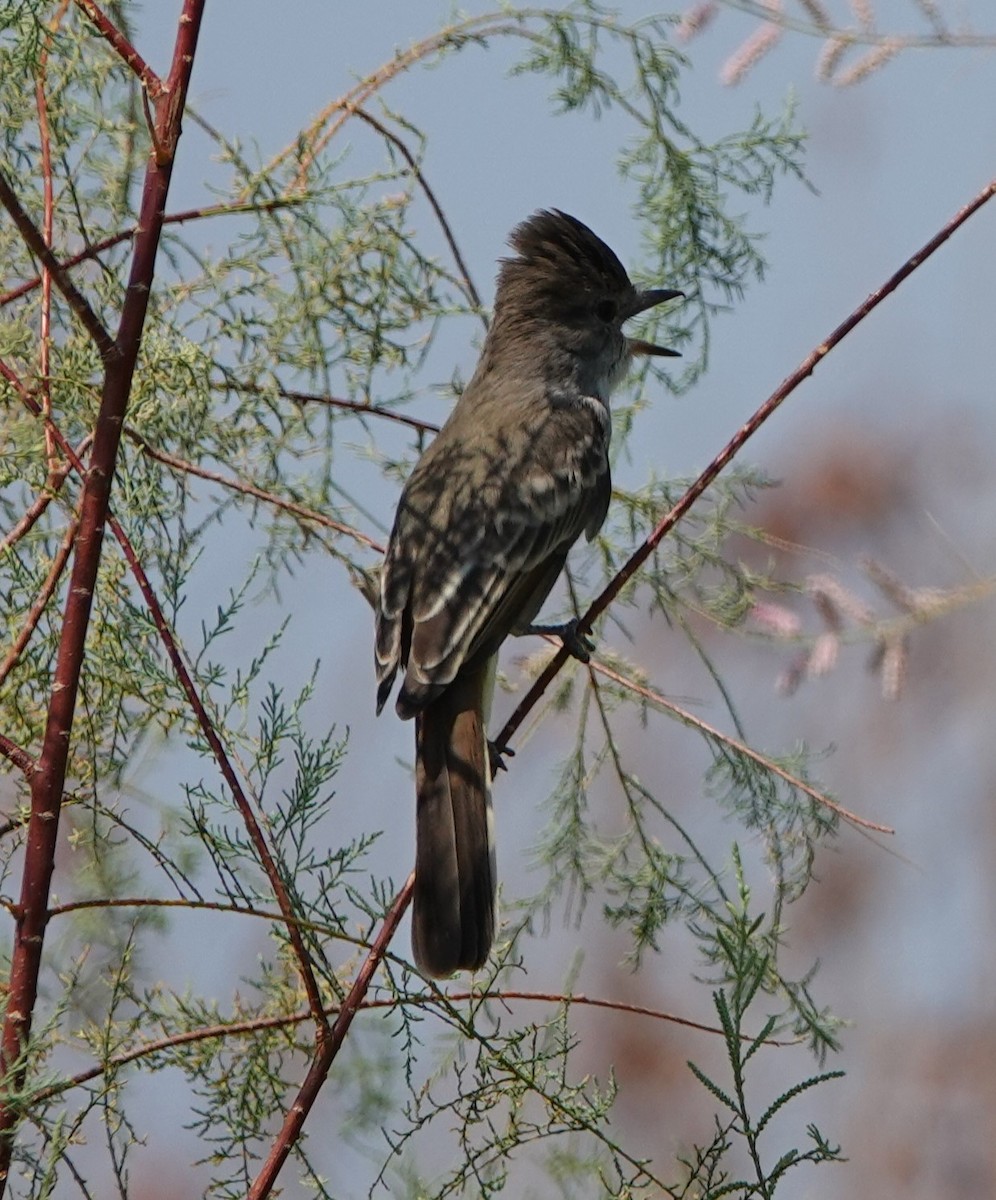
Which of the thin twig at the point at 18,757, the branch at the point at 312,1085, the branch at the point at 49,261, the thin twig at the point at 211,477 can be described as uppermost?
the thin twig at the point at 211,477

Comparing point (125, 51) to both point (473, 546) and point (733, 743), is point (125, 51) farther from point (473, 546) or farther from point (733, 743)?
point (473, 546)

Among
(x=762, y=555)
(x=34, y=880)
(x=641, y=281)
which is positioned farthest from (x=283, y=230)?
(x=762, y=555)

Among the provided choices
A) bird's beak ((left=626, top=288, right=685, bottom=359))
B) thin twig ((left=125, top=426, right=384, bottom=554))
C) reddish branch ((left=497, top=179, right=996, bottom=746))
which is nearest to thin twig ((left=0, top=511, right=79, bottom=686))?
thin twig ((left=125, top=426, right=384, bottom=554))

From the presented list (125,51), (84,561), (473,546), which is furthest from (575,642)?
(125,51)

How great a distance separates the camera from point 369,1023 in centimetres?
297

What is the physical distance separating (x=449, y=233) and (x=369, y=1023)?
149 cm

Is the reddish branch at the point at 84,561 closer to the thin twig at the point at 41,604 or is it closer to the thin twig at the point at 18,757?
the thin twig at the point at 18,757

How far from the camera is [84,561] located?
2215 mm

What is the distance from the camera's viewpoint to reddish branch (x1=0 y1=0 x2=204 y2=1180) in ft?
6.89

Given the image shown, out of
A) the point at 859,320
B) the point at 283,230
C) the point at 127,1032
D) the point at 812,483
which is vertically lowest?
the point at 127,1032

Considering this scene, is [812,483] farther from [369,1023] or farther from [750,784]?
[369,1023]

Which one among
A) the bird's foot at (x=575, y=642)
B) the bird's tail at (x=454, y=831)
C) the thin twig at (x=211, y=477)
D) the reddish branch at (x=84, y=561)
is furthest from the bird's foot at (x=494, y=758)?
the reddish branch at (x=84, y=561)

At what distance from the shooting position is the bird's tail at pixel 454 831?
3160mm

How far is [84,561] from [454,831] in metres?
1.39
